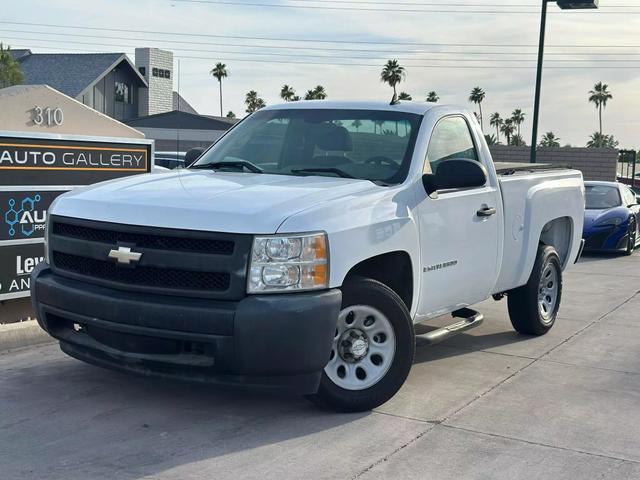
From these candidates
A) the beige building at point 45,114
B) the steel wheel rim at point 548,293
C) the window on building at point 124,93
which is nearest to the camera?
the steel wheel rim at point 548,293

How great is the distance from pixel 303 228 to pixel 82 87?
45983 mm

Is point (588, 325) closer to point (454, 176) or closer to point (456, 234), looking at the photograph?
point (456, 234)

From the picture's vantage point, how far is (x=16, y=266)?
7.59 meters

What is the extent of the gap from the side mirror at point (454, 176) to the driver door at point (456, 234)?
0.29 feet

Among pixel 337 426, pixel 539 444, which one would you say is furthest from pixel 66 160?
pixel 539 444

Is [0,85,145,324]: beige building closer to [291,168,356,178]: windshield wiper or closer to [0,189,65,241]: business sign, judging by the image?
[0,189,65,241]: business sign

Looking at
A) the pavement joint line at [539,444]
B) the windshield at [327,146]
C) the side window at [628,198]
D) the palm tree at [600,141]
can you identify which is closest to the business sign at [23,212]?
the windshield at [327,146]

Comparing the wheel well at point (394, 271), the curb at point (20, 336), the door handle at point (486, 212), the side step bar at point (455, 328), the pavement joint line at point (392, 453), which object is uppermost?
the door handle at point (486, 212)

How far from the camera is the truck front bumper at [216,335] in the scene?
4684 millimetres

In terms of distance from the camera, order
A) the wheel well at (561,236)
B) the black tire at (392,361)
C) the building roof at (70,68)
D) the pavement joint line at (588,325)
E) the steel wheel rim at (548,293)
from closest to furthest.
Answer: the black tire at (392,361)
the pavement joint line at (588,325)
the steel wheel rim at (548,293)
the wheel well at (561,236)
the building roof at (70,68)

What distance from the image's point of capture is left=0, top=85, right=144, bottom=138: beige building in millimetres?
8812

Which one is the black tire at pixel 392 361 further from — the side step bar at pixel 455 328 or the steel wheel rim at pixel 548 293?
the steel wheel rim at pixel 548 293

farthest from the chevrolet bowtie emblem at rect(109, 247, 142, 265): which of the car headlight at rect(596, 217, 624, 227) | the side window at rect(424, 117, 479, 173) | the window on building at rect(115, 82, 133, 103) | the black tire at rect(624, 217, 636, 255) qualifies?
the window on building at rect(115, 82, 133, 103)

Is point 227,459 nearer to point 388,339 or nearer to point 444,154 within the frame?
point 388,339
